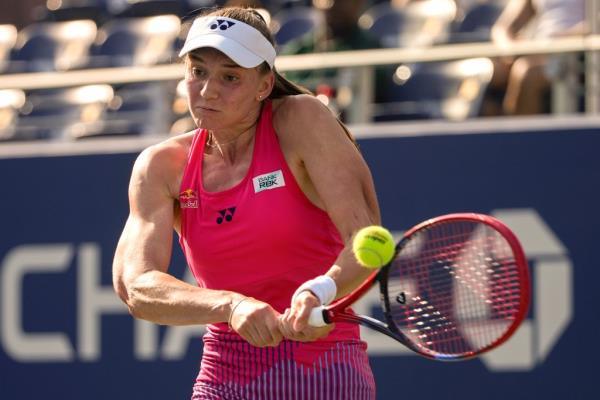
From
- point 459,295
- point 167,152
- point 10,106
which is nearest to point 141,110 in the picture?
point 10,106

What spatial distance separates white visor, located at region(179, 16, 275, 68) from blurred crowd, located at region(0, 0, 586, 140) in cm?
203

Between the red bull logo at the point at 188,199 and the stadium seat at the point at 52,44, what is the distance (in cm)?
413

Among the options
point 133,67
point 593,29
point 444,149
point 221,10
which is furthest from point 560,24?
point 221,10

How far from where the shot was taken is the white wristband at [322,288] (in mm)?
2926

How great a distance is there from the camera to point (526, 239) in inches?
217

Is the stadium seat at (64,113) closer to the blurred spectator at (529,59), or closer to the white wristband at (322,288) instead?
the blurred spectator at (529,59)

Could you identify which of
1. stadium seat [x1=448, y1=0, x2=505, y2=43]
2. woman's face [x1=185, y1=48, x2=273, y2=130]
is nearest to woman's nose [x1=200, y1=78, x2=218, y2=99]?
woman's face [x1=185, y1=48, x2=273, y2=130]

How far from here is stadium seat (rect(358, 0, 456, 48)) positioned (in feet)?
20.2

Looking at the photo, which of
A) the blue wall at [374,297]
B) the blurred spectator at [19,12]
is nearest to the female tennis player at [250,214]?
the blue wall at [374,297]

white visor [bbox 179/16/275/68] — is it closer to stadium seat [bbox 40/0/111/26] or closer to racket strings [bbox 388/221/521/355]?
racket strings [bbox 388/221/521/355]

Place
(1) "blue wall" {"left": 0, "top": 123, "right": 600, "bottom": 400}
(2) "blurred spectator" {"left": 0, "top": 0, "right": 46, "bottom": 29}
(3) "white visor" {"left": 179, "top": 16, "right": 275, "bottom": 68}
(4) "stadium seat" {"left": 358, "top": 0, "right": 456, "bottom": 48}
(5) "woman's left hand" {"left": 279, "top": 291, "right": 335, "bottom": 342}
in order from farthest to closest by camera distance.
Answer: (2) "blurred spectator" {"left": 0, "top": 0, "right": 46, "bottom": 29}, (4) "stadium seat" {"left": 358, "top": 0, "right": 456, "bottom": 48}, (1) "blue wall" {"left": 0, "top": 123, "right": 600, "bottom": 400}, (3) "white visor" {"left": 179, "top": 16, "right": 275, "bottom": 68}, (5) "woman's left hand" {"left": 279, "top": 291, "right": 335, "bottom": 342}

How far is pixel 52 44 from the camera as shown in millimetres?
7820

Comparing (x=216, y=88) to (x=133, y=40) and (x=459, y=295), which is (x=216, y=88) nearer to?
(x=459, y=295)

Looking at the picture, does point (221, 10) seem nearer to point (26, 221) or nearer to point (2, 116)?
point (26, 221)
